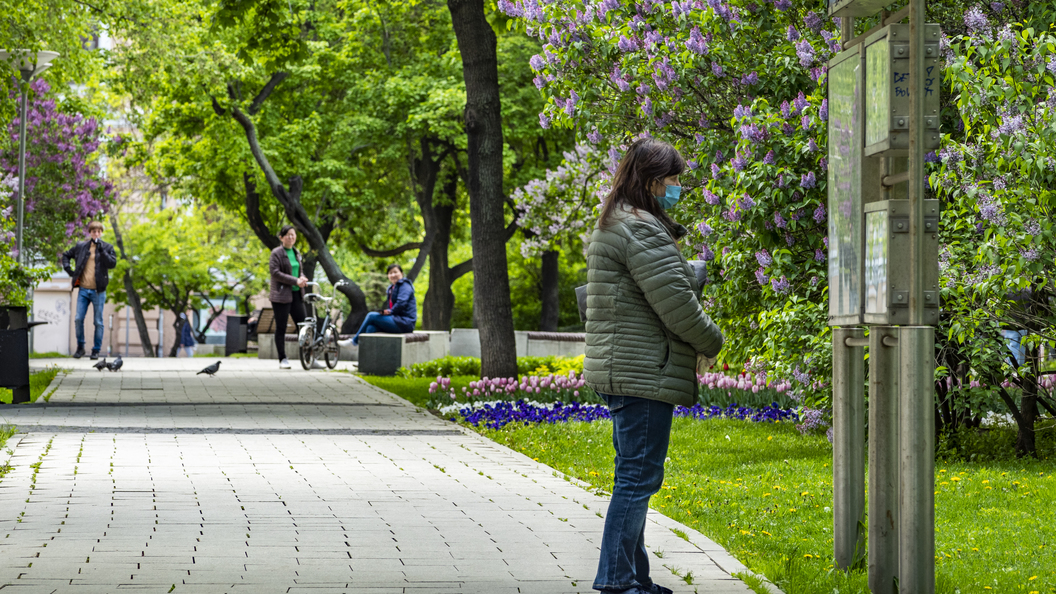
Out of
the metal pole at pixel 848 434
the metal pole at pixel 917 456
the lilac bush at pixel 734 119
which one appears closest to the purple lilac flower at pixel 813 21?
the lilac bush at pixel 734 119

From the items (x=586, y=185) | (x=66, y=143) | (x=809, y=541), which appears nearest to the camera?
(x=809, y=541)

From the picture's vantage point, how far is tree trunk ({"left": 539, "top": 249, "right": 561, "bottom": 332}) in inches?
1232

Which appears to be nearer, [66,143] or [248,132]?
[248,132]

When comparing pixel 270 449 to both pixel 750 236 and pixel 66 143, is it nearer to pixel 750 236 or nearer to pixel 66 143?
pixel 750 236

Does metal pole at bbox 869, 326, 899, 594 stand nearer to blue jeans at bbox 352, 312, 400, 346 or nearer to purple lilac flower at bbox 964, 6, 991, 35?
purple lilac flower at bbox 964, 6, 991, 35

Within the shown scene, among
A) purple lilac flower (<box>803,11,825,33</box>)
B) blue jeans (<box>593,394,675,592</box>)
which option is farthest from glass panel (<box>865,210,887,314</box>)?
purple lilac flower (<box>803,11,825,33</box>)

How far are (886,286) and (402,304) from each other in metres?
15.0

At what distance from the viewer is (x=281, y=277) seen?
1759 cm

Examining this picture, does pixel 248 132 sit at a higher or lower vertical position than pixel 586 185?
higher

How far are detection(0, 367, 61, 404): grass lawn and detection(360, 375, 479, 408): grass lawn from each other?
12.8 ft

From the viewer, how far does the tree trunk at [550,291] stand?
3128cm

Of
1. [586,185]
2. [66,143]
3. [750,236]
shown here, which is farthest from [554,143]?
[750,236]

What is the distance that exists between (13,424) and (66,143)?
19894mm

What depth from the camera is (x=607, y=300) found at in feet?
14.1
